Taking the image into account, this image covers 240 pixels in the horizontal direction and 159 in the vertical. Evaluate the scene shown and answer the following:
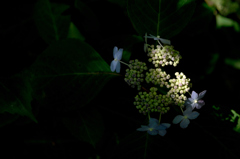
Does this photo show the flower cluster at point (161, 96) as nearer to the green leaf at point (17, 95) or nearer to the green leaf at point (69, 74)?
the green leaf at point (69, 74)

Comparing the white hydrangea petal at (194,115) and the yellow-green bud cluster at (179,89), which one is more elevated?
the yellow-green bud cluster at (179,89)

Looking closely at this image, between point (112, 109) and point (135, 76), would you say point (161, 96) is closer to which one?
point (135, 76)

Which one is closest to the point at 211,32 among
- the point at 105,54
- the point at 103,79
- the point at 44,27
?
the point at 105,54

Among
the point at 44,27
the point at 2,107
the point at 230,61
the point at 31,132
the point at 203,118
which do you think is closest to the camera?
the point at 2,107

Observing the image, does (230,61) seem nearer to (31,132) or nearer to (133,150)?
(133,150)

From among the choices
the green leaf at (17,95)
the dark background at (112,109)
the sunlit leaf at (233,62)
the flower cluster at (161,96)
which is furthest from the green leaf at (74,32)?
the sunlit leaf at (233,62)

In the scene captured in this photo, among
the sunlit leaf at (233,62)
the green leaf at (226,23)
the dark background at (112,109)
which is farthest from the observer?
the sunlit leaf at (233,62)
